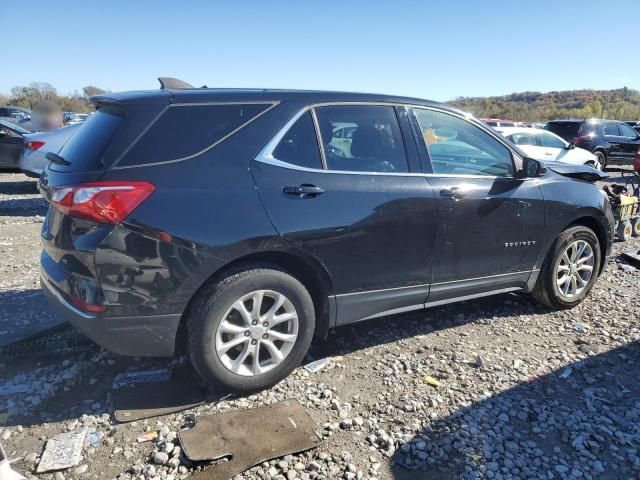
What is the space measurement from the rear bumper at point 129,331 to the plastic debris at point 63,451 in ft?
1.60

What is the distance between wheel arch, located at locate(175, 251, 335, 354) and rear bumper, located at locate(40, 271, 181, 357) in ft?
0.34

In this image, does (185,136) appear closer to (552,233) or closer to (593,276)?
(552,233)

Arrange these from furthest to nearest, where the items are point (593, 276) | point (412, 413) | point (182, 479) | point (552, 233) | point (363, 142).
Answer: point (593, 276) → point (552, 233) → point (363, 142) → point (412, 413) → point (182, 479)

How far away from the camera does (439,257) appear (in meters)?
3.65

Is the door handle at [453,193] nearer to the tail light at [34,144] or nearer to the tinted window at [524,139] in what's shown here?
the tail light at [34,144]

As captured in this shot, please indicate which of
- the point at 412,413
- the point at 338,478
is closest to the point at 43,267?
the point at 338,478

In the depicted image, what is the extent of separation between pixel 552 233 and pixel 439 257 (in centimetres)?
133

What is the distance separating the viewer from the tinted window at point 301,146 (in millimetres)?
3074

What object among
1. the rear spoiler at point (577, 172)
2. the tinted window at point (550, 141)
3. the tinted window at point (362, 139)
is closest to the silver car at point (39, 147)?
the tinted window at point (362, 139)

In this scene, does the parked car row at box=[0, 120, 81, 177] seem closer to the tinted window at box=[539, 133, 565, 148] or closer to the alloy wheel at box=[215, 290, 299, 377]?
the alloy wheel at box=[215, 290, 299, 377]

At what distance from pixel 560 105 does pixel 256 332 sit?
73503 millimetres

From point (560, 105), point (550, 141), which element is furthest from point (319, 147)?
point (560, 105)

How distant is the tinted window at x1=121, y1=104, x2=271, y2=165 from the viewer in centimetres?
275

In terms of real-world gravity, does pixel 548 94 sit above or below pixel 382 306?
above
